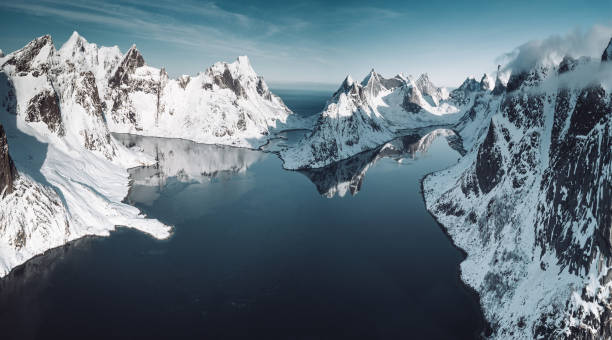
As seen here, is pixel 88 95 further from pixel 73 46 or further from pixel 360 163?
pixel 360 163

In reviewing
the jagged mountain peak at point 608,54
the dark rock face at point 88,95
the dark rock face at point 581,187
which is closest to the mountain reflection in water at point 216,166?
the dark rock face at point 88,95

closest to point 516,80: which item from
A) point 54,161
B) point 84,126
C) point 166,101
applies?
point 54,161

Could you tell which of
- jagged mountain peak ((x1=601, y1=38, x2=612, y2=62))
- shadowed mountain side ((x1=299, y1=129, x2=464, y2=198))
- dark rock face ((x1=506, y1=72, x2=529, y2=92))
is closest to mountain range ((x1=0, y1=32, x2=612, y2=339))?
jagged mountain peak ((x1=601, y1=38, x2=612, y2=62))

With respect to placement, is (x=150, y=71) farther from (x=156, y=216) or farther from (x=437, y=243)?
(x=437, y=243)

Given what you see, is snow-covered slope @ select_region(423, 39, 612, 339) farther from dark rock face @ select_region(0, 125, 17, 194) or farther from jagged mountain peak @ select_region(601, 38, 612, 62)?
dark rock face @ select_region(0, 125, 17, 194)

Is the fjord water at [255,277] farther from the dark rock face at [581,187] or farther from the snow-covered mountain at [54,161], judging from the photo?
the dark rock face at [581,187]

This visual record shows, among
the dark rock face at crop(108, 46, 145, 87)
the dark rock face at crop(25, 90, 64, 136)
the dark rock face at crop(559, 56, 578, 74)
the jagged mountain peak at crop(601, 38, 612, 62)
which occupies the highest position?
the dark rock face at crop(108, 46, 145, 87)
